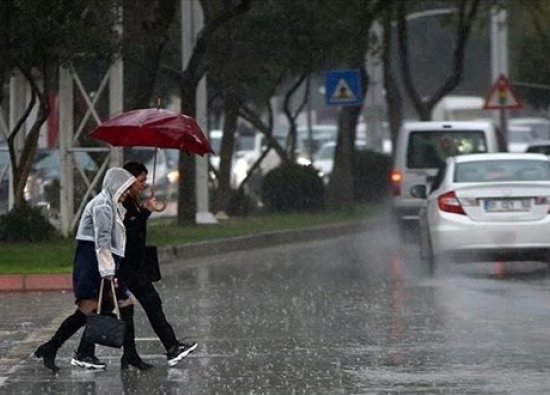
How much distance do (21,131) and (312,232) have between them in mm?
5194

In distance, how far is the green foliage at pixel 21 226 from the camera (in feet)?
78.0

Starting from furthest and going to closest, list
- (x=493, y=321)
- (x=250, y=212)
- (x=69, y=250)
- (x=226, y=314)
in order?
(x=250, y=212)
(x=69, y=250)
(x=226, y=314)
(x=493, y=321)

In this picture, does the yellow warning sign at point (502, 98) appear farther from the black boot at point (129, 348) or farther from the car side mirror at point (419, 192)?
the black boot at point (129, 348)

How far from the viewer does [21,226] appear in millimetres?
23844

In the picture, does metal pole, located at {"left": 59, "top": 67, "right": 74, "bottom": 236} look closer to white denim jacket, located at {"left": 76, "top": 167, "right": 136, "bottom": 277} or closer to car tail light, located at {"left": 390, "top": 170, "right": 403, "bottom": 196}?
car tail light, located at {"left": 390, "top": 170, "right": 403, "bottom": 196}

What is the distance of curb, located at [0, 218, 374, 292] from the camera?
1891cm

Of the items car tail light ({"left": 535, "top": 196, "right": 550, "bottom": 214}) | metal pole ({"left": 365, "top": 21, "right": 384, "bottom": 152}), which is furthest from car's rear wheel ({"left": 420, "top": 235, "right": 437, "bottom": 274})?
metal pole ({"left": 365, "top": 21, "right": 384, "bottom": 152})

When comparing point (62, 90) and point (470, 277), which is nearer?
point (470, 277)

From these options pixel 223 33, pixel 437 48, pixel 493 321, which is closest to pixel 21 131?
pixel 223 33

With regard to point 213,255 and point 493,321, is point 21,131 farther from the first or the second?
point 493,321

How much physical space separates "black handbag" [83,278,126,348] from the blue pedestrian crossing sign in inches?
774

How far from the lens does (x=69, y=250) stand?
22484mm

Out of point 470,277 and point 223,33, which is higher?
point 223,33

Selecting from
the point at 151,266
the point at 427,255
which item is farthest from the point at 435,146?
the point at 151,266
